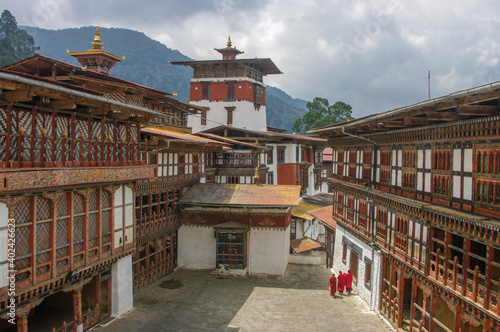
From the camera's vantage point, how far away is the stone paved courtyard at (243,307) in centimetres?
1577

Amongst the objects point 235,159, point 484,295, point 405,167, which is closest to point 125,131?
point 405,167

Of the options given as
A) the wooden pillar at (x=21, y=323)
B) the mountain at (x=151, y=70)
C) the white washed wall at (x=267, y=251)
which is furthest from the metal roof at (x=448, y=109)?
the mountain at (x=151, y=70)

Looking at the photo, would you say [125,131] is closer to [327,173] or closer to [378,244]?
[378,244]

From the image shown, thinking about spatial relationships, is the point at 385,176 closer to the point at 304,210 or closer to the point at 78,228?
the point at 78,228

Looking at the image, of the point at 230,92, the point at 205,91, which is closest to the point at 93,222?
the point at 230,92

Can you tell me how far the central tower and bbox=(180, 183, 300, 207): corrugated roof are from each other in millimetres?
19133

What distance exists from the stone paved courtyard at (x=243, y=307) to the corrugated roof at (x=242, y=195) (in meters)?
4.33

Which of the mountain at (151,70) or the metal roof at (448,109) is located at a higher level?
the mountain at (151,70)

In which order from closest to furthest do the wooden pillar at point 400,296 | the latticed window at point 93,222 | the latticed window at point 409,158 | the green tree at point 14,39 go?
the latticed window at point 93,222 < the latticed window at point 409,158 < the wooden pillar at point 400,296 < the green tree at point 14,39

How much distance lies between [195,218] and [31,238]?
12.9 m

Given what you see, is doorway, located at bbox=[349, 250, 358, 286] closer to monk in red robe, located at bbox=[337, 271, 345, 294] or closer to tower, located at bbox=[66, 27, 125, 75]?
monk in red robe, located at bbox=[337, 271, 345, 294]

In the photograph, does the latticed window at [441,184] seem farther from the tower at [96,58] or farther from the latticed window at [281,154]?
the latticed window at [281,154]

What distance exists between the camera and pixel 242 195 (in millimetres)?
23516

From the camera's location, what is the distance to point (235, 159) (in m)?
32.8
